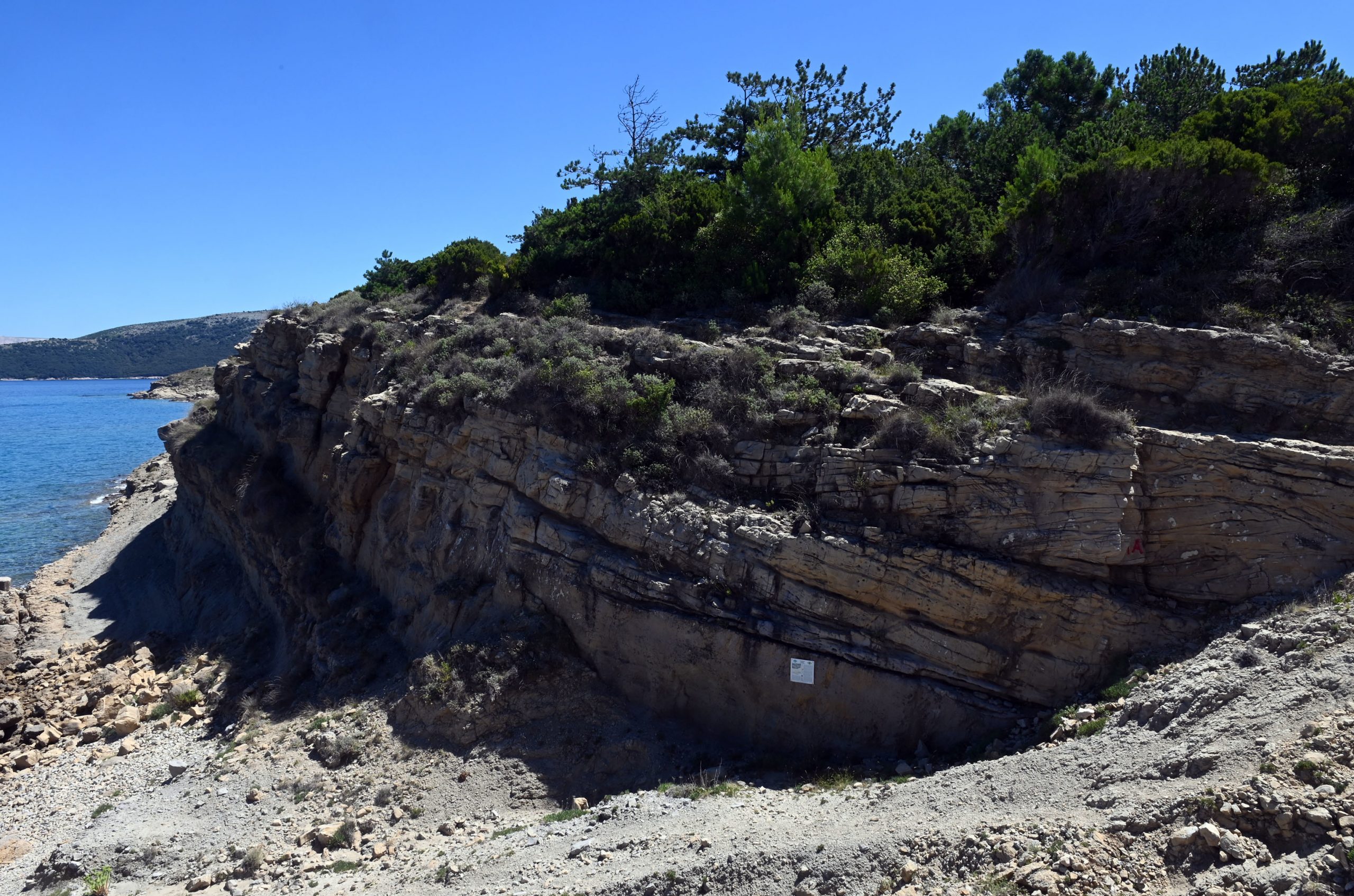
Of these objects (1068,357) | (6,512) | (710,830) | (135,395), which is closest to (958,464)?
(1068,357)

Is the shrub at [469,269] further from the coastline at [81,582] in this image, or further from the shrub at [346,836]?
the shrub at [346,836]

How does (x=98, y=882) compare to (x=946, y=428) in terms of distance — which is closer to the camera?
(x=98, y=882)

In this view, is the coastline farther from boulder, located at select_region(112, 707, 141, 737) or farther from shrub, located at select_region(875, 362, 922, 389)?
shrub, located at select_region(875, 362, 922, 389)

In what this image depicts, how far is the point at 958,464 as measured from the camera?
473 inches

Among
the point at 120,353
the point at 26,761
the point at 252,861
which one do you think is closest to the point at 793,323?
the point at 252,861

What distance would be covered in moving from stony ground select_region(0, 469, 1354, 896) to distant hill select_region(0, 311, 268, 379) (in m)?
156

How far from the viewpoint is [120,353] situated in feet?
530

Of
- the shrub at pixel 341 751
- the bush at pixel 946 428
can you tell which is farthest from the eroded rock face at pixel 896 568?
the shrub at pixel 341 751

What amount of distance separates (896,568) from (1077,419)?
3.37m

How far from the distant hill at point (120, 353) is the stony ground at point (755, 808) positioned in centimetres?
15609

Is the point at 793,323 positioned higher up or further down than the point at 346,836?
higher up

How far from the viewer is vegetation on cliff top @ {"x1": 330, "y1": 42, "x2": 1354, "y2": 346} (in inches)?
559

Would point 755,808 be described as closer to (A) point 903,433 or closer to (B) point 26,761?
(A) point 903,433

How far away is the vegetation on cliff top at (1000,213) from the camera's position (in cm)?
1421
